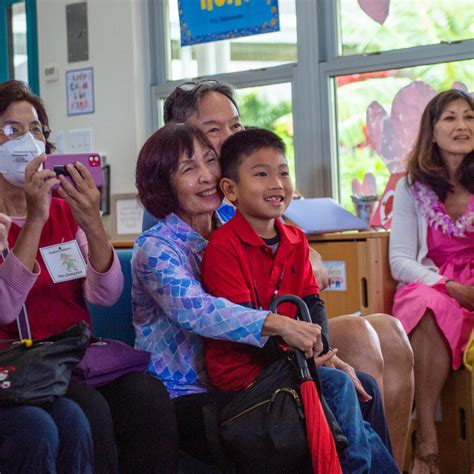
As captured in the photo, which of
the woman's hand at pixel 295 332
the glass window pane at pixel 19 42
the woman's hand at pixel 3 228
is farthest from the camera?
the glass window pane at pixel 19 42

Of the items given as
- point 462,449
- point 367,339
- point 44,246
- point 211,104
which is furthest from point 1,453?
point 462,449

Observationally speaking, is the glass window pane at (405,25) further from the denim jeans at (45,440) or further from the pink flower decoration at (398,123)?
the denim jeans at (45,440)

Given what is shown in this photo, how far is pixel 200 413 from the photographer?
6.35ft

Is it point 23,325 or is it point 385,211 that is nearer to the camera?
point 23,325

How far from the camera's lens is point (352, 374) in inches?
83.0

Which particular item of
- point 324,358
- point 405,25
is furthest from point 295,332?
point 405,25

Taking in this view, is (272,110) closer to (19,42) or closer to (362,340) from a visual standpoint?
(19,42)

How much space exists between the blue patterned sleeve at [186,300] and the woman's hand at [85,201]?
11 centimetres

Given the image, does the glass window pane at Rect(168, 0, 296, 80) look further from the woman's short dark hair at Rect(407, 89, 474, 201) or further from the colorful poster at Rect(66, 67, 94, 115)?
the woman's short dark hair at Rect(407, 89, 474, 201)

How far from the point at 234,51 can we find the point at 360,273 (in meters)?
1.94

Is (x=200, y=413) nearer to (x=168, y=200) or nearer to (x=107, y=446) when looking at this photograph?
(x=107, y=446)

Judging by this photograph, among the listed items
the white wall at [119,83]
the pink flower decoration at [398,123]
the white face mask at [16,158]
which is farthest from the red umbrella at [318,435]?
the white wall at [119,83]

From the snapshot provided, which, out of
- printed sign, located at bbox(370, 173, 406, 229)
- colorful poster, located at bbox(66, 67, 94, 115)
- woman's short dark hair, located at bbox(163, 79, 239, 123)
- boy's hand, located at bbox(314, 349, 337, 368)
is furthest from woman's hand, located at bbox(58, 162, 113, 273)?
colorful poster, located at bbox(66, 67, 94, 115)

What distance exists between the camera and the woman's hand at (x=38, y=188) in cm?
201
